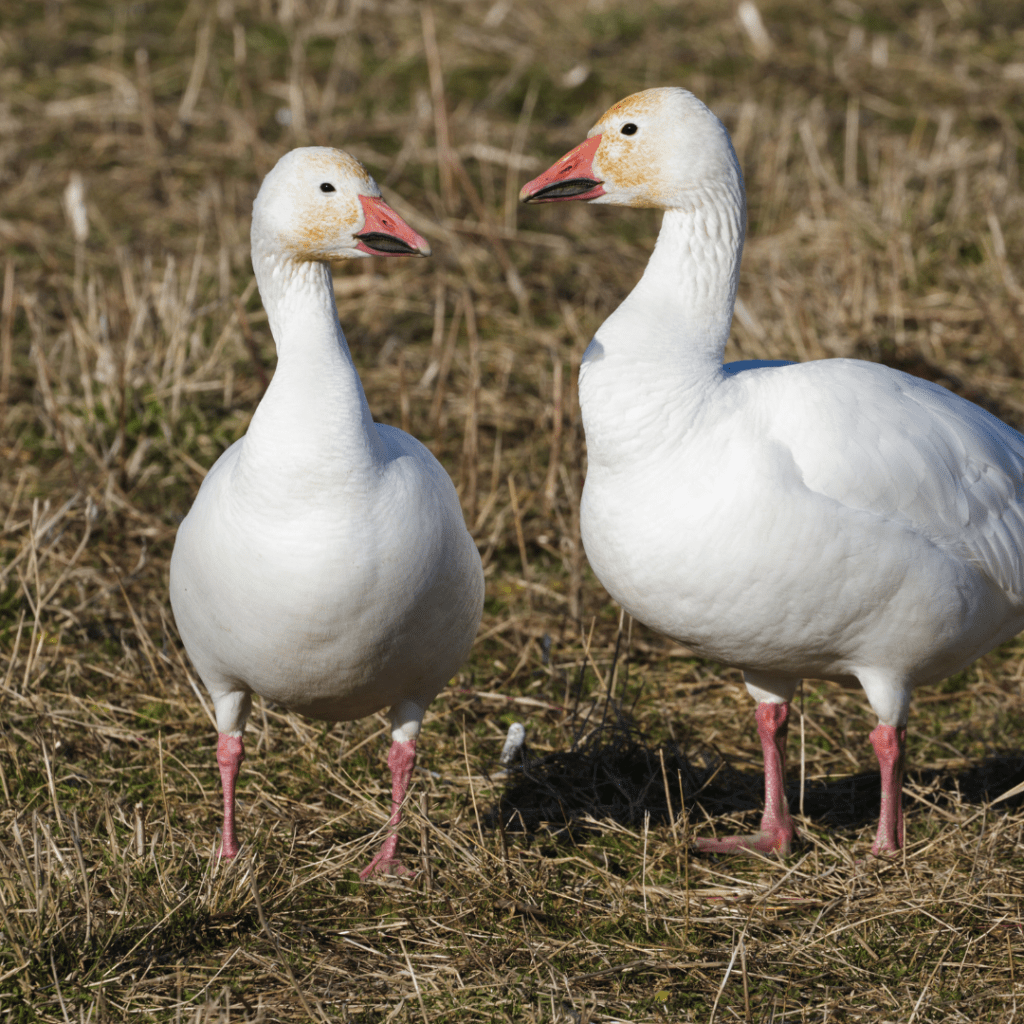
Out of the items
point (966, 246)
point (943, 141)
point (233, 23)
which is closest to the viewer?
point (966, 246)

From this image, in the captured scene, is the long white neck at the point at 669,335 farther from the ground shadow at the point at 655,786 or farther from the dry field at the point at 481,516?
the ground shadow at the point at 655,786

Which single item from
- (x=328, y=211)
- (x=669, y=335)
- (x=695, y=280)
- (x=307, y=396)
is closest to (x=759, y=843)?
(x=669, y=335)

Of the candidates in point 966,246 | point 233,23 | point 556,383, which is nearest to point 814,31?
point 966,246

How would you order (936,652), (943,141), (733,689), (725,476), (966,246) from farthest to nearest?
(943,141) → (966,246) → (733,689) → (936,652) → (725,476)

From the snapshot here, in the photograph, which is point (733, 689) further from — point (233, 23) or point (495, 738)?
point (233, 23)

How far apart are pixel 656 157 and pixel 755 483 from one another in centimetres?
101

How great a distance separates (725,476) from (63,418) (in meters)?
3.77

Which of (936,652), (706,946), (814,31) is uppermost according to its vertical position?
(814,31)

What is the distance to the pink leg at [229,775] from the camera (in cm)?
370

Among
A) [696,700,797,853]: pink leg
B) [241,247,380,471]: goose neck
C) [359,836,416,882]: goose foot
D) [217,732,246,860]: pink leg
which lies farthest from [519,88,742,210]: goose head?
[359,836,416,882]: goose foot

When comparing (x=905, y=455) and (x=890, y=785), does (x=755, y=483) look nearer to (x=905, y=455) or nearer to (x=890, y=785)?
(x=905, y=455)

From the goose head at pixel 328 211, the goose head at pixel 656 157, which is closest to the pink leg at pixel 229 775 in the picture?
the goose head at pixel 328 211

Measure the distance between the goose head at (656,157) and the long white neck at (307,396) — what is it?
2.29 feet

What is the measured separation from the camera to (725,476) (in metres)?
3.46
